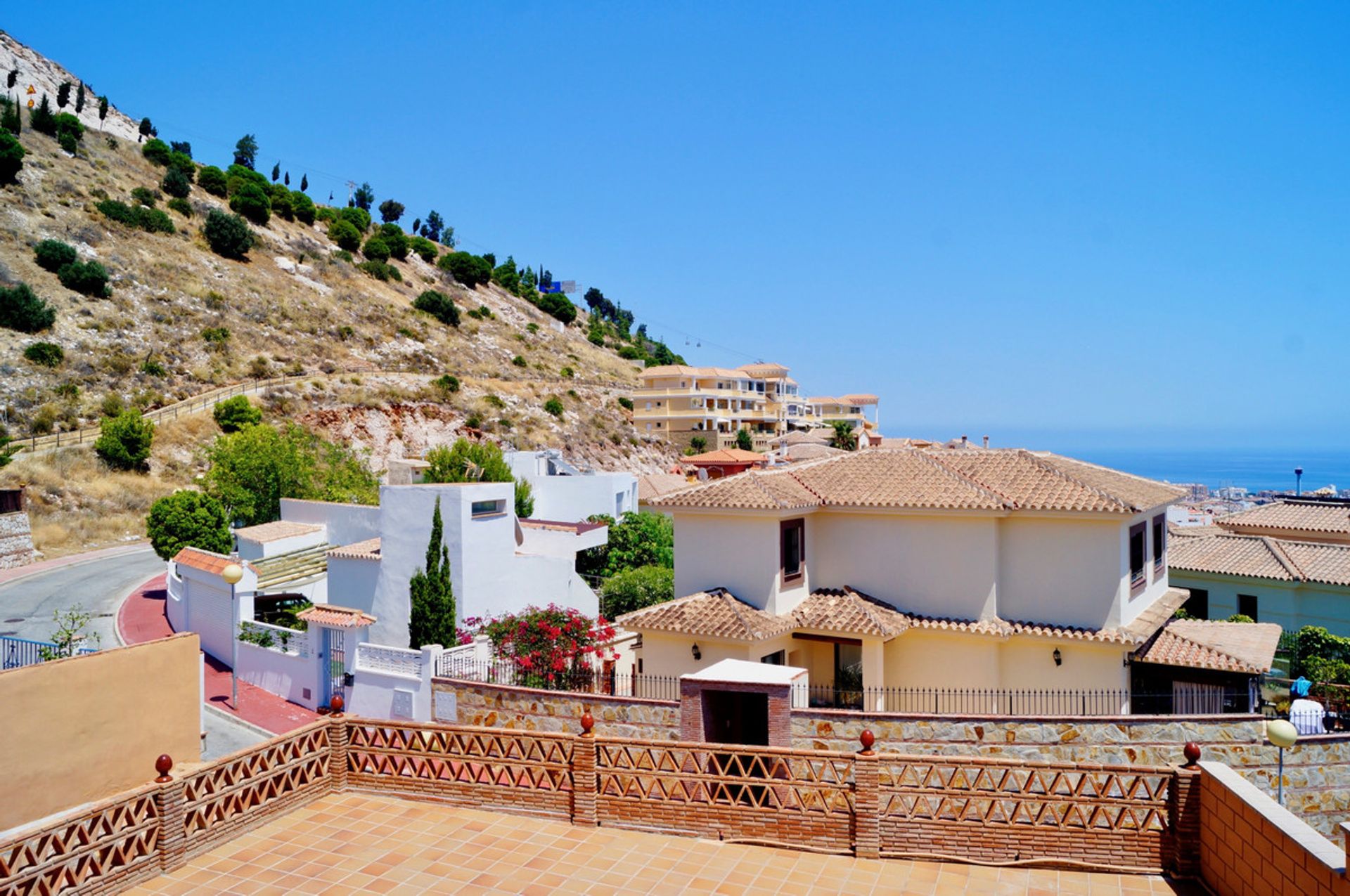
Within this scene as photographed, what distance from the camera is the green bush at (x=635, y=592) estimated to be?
86.3 ft

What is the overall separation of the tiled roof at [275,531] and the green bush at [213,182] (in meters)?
59.4

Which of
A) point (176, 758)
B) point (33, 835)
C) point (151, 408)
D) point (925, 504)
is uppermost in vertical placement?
point (151, 408)

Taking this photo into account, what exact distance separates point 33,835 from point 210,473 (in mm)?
29526

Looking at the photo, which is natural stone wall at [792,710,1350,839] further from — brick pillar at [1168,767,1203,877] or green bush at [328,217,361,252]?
green bush at [328,217,361,252]

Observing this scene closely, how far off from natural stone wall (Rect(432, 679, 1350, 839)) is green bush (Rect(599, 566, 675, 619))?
11.2m

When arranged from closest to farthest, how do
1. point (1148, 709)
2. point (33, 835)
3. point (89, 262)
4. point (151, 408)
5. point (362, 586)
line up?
1. point (33, 835)
2. point (1148, 709)
3. point (362, 586)
4. point (151, 408)
5. point (89, 262)

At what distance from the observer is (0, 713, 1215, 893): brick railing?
8.95 m

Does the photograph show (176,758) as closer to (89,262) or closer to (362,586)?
(362,586)

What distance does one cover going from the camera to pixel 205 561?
23453mm

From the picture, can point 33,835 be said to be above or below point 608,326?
below

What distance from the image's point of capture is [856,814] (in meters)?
9.70

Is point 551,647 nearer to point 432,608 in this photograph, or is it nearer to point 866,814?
point 432,608

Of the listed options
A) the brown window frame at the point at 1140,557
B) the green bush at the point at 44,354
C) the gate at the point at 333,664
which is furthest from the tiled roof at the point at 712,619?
the green bush at the point at 44,354

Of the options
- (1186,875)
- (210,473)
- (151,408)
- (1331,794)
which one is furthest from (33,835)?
(151,408)
